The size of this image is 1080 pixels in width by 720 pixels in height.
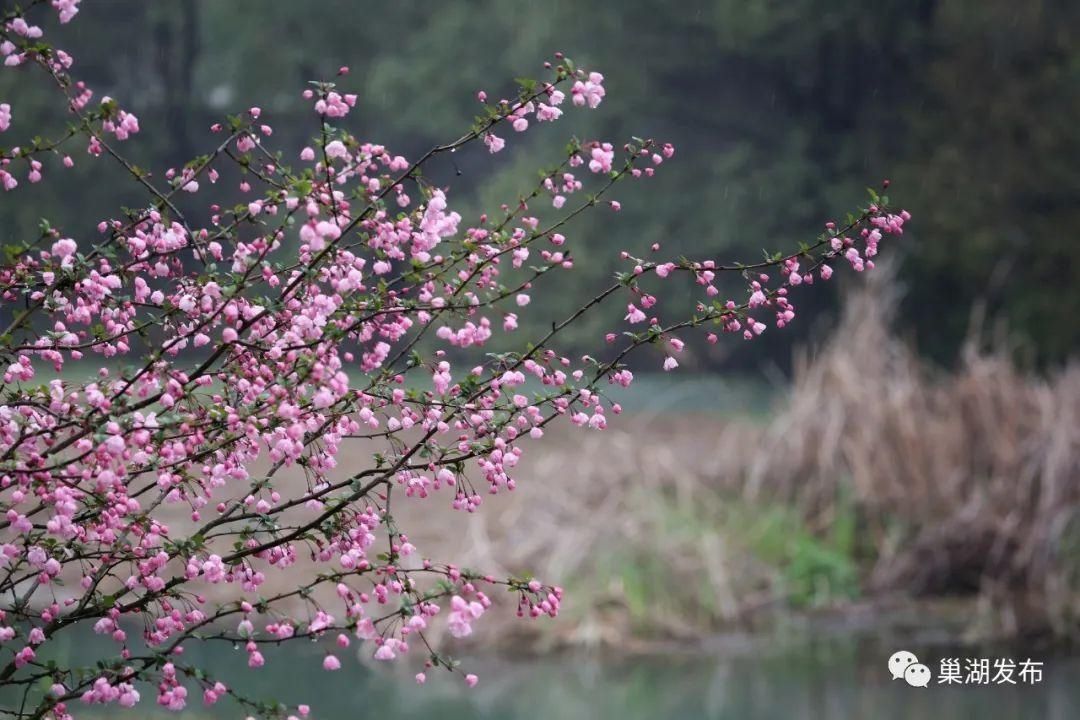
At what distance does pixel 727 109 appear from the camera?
38.9ft

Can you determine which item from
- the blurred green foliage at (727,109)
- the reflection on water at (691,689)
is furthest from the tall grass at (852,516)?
the blurred green foliage at (727,109)

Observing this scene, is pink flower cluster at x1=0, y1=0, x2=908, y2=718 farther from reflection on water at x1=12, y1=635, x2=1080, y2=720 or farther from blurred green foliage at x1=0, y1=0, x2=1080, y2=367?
blurred green foliage at x1=0, y1=0, x2=1080, y2=367

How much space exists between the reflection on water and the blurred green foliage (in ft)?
15.9

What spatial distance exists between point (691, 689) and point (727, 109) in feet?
24.6

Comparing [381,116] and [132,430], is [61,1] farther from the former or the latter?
[381,116]

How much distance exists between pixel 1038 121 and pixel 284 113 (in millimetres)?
6425

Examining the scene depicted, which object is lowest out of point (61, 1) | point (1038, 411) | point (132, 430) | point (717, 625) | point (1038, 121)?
point (132, 430)

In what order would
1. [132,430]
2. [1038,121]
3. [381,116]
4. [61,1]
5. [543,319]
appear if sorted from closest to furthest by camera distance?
[132,430] < [61,1] < [1038,121] < [543,319] < [381,116]

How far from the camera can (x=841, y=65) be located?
39.2ft

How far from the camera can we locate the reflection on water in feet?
16.4

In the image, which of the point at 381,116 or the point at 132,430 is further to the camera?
the point at 381,116

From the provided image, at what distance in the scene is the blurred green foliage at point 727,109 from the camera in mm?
10312

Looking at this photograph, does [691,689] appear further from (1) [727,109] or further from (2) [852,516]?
(1) [727,109]

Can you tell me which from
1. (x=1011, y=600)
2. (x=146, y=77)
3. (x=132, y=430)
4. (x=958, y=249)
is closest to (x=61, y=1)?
(x=132, y=430)
